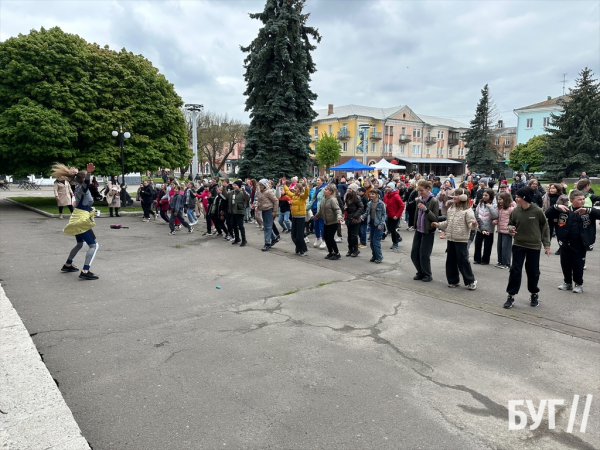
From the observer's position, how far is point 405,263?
9.68 meters

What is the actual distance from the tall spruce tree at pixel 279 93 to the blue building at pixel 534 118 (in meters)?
56.9

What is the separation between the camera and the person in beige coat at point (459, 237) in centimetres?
736

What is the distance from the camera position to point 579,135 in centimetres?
3906

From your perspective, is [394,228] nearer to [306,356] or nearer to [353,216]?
[353,216]

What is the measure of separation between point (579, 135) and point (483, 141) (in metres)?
13.5

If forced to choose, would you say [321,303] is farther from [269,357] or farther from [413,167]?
[413,167]

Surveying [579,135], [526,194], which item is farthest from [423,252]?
[579,135]

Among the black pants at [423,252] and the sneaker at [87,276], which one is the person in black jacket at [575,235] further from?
the sneaker at [87,276]

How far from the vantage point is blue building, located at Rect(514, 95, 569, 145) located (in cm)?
6869

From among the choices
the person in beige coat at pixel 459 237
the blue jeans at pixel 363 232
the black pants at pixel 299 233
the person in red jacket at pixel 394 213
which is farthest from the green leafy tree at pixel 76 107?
the person in beige coat at pixel 459 237

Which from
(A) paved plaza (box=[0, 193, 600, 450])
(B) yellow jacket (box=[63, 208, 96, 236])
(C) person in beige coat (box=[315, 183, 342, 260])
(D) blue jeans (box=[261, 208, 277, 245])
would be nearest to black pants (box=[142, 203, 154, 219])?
(D) blue jeans (box=[261, 208, 277, 245])

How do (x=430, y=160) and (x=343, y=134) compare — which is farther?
(x=430, y=160)

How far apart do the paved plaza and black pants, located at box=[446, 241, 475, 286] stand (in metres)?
0.34

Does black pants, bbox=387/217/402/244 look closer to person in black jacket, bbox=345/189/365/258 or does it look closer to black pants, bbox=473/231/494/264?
person in black jacket, bbox=345/189/365/258
